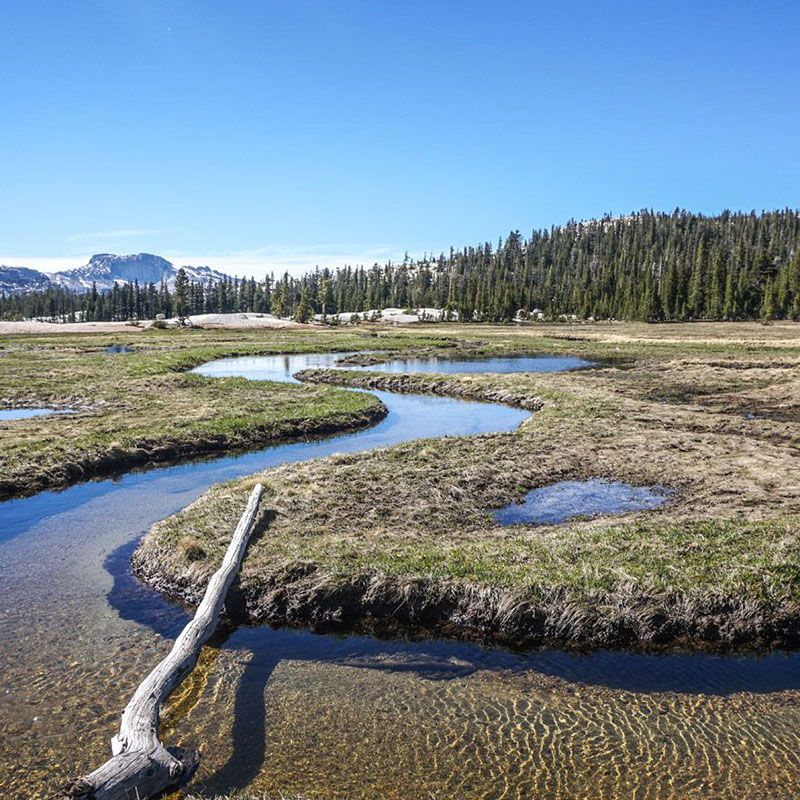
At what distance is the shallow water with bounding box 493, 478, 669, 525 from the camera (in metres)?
18.0

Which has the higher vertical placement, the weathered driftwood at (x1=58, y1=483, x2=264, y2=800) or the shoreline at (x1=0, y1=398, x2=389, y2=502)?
the weathered driftwood at (x1=58, y1=483, x2=264, y2=800)

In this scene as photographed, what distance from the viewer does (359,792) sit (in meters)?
7.92

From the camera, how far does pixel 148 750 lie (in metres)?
7.64

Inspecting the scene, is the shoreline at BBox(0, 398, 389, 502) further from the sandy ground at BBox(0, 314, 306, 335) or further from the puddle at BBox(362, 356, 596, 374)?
the sandy ground at BBox(0, 314, 306, 335)

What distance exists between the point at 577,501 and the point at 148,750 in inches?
581

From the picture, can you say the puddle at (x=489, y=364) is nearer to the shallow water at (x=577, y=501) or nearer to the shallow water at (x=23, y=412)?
the shallow water at (x=23, y=412)

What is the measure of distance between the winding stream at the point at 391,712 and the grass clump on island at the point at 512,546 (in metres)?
0.74

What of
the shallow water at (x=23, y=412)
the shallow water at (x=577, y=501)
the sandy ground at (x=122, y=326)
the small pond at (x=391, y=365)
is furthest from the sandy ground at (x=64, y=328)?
the shallow water at (x=577, y=501)

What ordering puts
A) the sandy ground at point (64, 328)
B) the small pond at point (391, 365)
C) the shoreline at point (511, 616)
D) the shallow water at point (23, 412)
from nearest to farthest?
the shoreline at point (511, 616)
the shallow water at point (23, 412)
the small pond at point (391, 365)
the sandy ground at point (64, 328)

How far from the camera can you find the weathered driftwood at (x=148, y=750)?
268 inches

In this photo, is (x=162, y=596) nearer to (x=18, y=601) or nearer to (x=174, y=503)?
(x=18, y=601)

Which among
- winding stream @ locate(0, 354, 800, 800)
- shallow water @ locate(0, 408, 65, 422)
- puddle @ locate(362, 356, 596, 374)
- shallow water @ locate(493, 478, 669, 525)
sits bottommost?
shallow water @ locate(0, 408, 65, 422)

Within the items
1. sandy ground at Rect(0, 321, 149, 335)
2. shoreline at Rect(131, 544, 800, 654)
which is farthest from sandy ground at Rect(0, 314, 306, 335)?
shoreline at Rect(131, 544, 800, 654)

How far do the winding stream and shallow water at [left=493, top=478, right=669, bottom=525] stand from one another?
6.85 m
